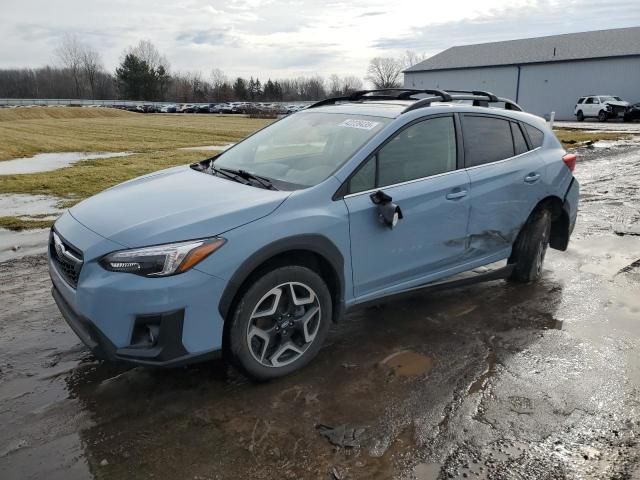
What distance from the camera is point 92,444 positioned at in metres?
2.74

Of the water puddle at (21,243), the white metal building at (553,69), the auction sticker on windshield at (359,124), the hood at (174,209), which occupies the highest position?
the white metal building at (553,69)

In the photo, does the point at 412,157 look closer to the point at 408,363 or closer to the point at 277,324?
the point at 408,363

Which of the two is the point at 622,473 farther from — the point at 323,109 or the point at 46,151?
the point at 46,151

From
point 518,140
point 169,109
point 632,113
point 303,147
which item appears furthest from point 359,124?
point 169,109

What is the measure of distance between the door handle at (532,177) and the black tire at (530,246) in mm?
338

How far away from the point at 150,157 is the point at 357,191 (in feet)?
41.8

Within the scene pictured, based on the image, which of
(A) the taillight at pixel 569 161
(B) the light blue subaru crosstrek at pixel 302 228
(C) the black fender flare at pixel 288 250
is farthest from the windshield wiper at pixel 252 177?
(A) the taillight at pixel 569 161

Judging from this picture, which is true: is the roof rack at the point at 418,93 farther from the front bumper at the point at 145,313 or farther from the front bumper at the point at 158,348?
the front bumper at the point at 158,348

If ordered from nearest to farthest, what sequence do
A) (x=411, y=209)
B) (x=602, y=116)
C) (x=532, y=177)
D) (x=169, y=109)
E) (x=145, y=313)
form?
(x=145, y=313), (x=411, y=209), (x=532, y=177), (x=602, y=116), (x=169, y=109)

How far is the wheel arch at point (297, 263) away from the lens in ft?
9.70

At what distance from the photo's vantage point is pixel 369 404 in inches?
123

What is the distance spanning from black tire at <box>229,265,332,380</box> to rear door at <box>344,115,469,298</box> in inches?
13.5

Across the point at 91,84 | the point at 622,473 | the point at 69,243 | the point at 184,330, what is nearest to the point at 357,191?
the point at 184,330

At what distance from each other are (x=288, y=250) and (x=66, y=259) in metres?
1.32
